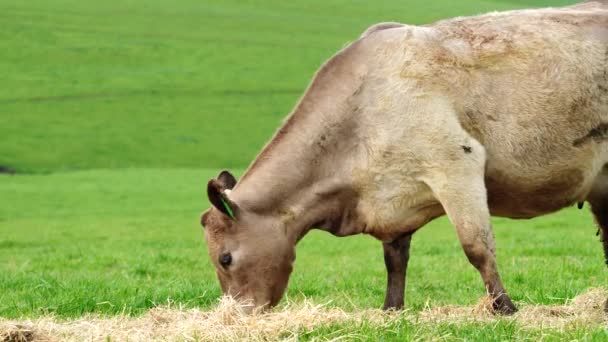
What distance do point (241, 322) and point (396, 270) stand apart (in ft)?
7.65

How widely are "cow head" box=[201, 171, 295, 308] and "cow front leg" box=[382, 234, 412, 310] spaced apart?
1.19 meters

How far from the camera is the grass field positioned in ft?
35.4

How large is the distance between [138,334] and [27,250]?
1696cm

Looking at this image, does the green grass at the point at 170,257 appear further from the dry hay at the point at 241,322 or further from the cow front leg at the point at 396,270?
the dry hay at the point at 241,322

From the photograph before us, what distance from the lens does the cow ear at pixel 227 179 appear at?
9.29 metres

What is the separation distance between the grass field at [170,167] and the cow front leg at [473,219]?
91cm

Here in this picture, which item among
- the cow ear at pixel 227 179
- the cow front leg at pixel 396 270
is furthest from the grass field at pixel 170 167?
the cow ear at pixel 227 179

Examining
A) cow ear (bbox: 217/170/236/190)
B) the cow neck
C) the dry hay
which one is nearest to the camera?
the dry hay

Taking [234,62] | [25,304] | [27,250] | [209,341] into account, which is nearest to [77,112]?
[234,62]

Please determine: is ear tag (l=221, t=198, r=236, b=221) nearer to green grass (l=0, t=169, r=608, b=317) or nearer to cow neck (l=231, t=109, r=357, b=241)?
cow neck (l=231, t=109, r=357, b=241)

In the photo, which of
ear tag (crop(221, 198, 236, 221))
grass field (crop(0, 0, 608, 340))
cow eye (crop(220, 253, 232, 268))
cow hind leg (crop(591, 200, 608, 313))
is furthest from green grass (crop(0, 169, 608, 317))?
ear tag (crop(221, 198, 236, 221))

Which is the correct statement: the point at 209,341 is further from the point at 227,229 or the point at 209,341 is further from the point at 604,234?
the point at 604,234

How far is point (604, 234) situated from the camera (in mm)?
9828

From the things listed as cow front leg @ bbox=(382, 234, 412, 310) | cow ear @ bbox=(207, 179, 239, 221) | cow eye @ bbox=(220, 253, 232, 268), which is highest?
cow ear @ bbox=(207, 179, 239, 221)
